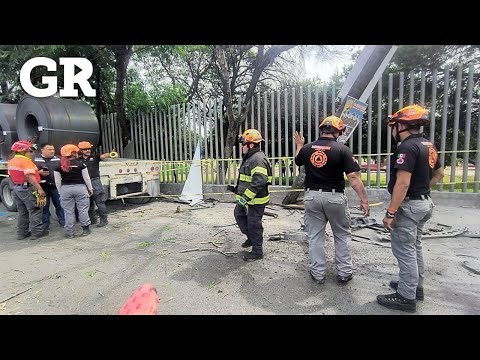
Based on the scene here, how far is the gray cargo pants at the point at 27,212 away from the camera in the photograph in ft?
17.4

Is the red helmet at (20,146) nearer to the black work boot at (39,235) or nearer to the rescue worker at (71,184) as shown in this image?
the rescue worker at (71,184)

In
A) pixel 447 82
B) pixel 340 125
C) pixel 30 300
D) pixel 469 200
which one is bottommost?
pixel 30 300

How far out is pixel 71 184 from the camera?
529 cm

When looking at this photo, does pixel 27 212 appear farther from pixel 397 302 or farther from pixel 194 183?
pixel 397 302

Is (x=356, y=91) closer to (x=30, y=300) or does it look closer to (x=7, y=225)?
(x=30, y=300)

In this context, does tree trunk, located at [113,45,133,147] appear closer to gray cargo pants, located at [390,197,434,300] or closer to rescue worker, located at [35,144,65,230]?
rescue worker, located at [35,144,65,230]

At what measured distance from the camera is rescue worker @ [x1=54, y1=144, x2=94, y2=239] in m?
5.20

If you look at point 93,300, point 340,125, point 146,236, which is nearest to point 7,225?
point 146,236

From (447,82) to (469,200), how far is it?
2.43 m

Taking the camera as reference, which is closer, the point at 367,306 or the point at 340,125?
the point at 367,306

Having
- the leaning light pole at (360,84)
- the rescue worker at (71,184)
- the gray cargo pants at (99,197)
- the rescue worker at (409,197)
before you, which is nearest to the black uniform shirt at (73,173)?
the rescue worker at (71,184)

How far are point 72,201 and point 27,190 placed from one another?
0.74 meters

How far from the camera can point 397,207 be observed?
2.83m

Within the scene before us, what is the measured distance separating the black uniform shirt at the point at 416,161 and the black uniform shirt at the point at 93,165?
516cm
